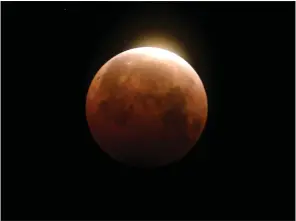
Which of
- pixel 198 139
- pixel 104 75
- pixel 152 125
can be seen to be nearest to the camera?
pixel 152 125

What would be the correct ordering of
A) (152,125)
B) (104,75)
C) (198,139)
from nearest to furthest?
(152,125)
(104,75)
(198,139)

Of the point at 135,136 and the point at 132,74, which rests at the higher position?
the point at 132,74

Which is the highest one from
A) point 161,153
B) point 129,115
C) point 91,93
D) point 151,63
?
point 151,63

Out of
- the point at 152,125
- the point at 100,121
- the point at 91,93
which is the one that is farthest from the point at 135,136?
the point at 91,93

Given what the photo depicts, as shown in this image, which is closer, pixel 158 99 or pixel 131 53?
pixel 158 99

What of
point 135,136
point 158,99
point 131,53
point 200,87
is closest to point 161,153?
point 135,136

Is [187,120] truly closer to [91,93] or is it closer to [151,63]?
[151,63]

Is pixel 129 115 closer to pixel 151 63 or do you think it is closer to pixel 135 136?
pixel 135 136
